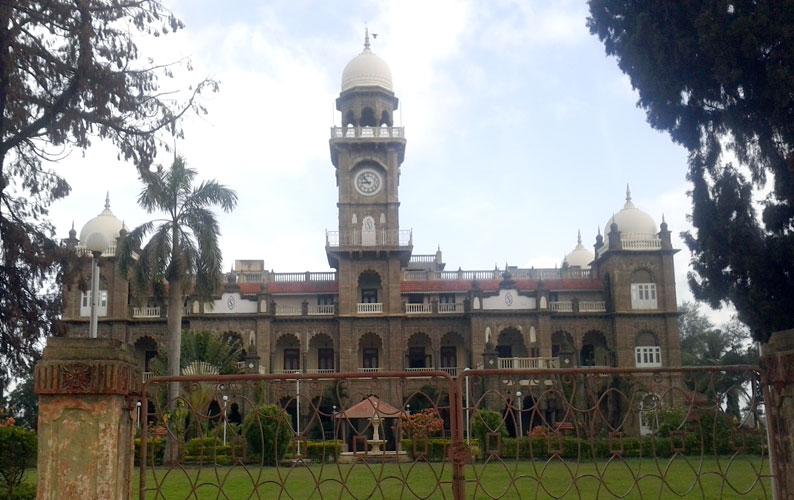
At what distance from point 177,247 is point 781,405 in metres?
23.2

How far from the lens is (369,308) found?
41.7m

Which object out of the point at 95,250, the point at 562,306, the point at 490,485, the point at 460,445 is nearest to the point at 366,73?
the point at 562,306

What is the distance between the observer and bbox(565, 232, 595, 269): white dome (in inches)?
2138

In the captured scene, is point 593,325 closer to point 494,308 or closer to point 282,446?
point 494,308

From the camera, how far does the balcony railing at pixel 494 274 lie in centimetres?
4512

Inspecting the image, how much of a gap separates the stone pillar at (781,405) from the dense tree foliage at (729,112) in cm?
1037

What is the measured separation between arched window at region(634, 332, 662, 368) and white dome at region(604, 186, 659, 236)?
19.3 ft

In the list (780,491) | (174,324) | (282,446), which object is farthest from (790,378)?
(174,324)

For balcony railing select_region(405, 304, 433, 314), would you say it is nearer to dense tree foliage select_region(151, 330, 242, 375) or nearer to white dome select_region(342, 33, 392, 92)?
Answer: dense tree foliage select_region(151, 330, 242, 375)

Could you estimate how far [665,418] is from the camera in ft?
98.1

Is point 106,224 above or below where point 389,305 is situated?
above

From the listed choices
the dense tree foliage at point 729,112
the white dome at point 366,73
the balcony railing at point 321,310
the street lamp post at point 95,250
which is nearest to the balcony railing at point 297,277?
the balcony railing at point 321,310

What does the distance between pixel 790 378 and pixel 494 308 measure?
36055 millimetres

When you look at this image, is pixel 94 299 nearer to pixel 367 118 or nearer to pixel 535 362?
pixel 535 362
